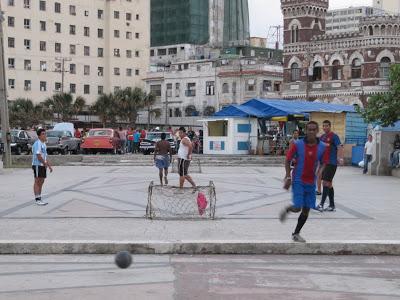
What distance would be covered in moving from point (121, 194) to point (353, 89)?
46.3 m

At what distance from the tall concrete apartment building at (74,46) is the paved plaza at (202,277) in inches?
3102

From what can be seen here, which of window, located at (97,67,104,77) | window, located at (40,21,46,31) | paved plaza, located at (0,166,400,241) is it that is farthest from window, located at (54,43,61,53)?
paved plaza, located at (0,166,400,241)

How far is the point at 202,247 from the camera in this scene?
1007 cm

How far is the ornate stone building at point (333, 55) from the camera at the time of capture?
59594 mm

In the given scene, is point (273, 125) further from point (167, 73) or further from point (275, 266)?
point (275, 266)

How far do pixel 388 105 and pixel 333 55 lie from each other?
125ft

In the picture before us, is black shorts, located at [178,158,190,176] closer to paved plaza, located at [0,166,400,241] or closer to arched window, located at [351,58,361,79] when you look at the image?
paved plaza, located at [0,166,400,241]

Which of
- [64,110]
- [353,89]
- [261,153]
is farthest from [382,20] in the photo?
[64,110]

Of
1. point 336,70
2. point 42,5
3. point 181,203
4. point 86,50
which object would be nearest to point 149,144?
point 336,70

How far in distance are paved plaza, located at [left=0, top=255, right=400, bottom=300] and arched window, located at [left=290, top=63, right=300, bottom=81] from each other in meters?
56.8

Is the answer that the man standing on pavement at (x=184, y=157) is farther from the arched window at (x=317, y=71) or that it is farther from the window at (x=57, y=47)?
the window at (x=57, y=47)

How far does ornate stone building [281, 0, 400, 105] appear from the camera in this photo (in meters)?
59.6

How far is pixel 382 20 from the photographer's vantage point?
59781 mm

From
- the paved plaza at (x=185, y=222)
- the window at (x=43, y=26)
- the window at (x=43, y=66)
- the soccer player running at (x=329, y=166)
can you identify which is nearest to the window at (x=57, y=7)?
the window at (x=43, y=26)
